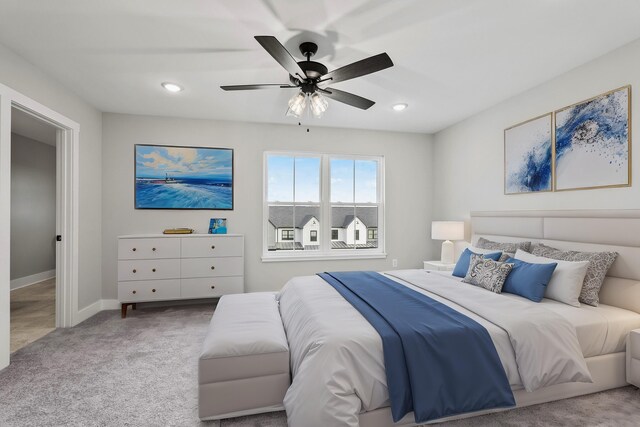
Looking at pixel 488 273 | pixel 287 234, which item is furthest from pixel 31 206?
pixel 488 273

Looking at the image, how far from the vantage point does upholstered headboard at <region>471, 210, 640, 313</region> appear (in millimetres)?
2256

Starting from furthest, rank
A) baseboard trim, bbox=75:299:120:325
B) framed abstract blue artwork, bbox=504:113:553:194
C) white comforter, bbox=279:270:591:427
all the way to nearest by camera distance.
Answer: baseboard trim, bbox=75:299:120:325
framed abstract blue artwork, bbox=504:113:553:194
white comforter, bbox=279:270:591:427

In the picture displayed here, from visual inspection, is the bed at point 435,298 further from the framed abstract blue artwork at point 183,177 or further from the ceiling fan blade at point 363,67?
the framed abstract blue artwork at point 183,177

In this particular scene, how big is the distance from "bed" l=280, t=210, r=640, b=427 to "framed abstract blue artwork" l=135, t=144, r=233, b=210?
203cm

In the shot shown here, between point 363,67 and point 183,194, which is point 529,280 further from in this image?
point 183,194

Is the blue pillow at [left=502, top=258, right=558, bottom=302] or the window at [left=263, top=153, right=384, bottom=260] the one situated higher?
the window at [left=263, top=153, right=384, bottom=260]

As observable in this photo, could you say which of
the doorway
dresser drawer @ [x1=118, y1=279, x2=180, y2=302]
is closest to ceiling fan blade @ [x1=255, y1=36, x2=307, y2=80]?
dresser drawer @ [x1=118, y1=279, x2=180, y2=302]

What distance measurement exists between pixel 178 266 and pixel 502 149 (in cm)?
419

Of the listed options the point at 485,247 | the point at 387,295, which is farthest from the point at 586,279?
the point at 387,295

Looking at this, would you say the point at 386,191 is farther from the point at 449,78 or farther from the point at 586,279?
the point at 586,279

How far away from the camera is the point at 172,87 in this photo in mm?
3164

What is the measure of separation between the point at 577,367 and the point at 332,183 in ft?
11.4

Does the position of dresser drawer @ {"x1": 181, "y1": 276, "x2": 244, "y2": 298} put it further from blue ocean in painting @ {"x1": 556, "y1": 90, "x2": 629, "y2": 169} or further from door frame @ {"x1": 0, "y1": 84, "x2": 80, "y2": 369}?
blue ocean in painting @ {"x1": 556, "y1": 90, "x2": 629, "y2": 169}

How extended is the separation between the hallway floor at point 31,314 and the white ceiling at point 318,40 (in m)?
2.61
